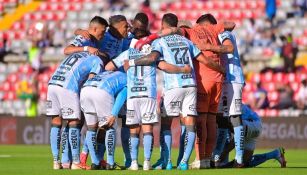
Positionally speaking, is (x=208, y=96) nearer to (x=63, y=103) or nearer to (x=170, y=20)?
(x=170, y=20)

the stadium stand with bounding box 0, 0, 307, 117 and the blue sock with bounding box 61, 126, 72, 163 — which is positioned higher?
the stadium stand with bounding box 0, 0, 307, 117

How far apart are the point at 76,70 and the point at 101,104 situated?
0.72 metres

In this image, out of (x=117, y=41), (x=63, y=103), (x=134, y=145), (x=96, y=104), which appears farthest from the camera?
(x=117, y=41)

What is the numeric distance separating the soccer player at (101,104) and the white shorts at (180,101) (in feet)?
2.27

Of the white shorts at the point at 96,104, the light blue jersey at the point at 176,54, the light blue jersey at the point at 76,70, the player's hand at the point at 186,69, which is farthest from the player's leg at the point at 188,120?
the light blue jersey at the point at 76,70

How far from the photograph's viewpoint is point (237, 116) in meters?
16.5

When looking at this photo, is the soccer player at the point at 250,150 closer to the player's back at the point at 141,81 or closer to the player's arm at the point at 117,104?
the player's back at the point at 141,81

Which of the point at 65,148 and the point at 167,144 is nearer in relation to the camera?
the point at 167,144

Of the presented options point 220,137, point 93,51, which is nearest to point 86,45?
point 93,51

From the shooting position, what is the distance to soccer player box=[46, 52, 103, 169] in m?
16.2

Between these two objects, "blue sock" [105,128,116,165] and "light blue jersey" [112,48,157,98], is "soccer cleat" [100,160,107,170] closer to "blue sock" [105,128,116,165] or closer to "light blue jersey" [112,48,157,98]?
"blue sock" [105,128,116,165]

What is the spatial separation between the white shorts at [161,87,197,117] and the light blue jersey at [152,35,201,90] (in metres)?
0.08

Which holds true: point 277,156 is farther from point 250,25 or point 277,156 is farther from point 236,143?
point 250,25

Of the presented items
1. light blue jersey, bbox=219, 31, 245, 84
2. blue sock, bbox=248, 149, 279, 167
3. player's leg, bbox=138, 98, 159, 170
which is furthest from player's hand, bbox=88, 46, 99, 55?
blue sock, bbox=248, 149, 279, 167
